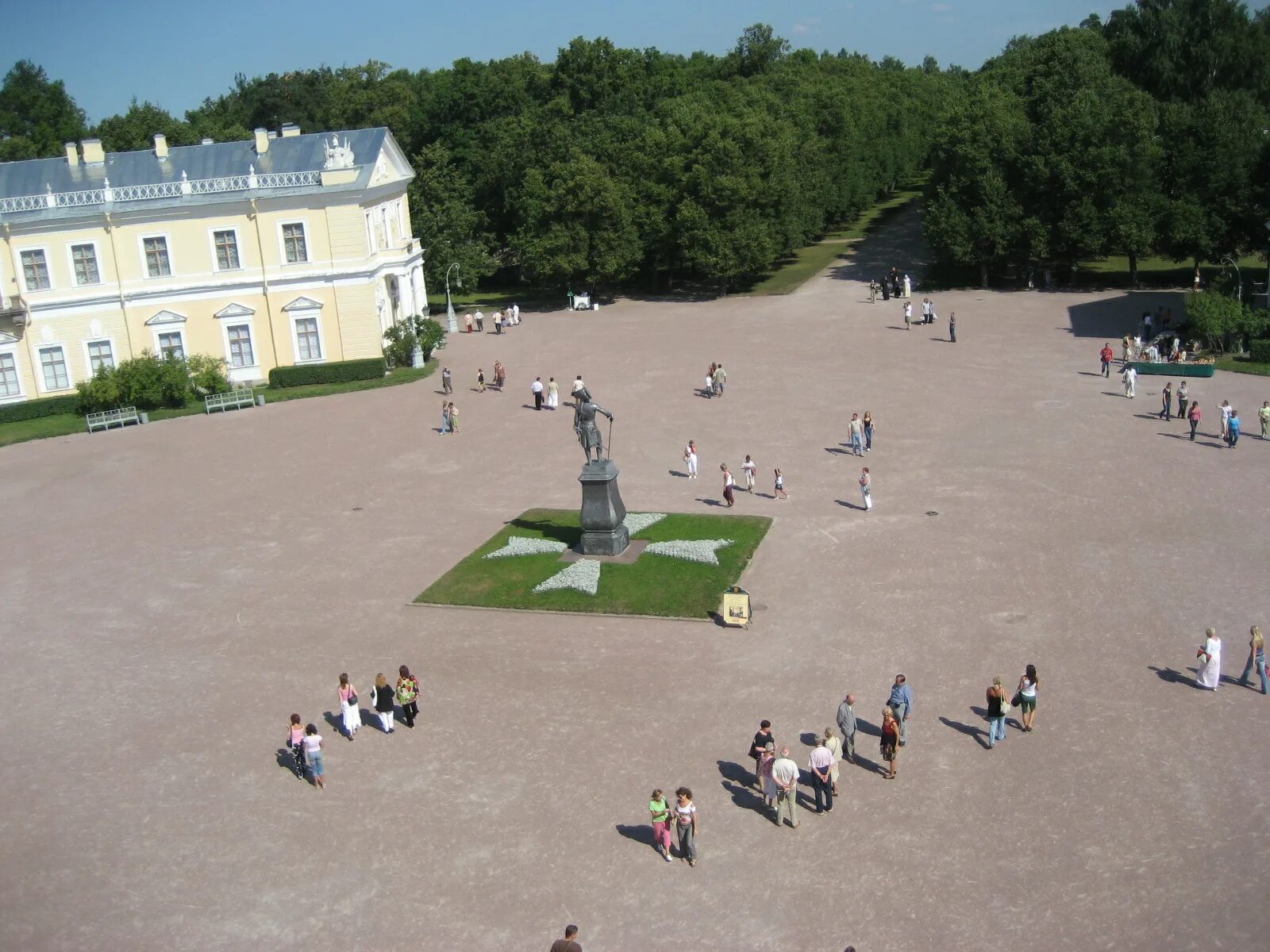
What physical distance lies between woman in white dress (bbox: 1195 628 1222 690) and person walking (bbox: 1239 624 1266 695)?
50 cm

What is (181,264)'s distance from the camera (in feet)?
163

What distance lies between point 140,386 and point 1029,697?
38333 millimetres

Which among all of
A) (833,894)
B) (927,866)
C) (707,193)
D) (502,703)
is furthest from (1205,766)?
(707,193)

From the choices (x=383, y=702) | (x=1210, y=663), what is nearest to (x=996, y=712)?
(x=1210, y=663)

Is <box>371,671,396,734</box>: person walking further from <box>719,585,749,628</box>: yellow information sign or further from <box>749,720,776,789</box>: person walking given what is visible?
<box>719,585,749,628</box>: yellow information sign

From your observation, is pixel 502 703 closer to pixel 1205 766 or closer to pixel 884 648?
pixel 884 648

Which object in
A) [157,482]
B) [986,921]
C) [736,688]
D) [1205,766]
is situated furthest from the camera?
[157,482]

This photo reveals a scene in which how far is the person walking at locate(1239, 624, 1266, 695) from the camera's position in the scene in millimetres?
20469

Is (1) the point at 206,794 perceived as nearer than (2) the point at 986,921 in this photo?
No

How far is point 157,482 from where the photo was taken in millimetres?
37312

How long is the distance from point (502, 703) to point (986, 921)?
9542 mm

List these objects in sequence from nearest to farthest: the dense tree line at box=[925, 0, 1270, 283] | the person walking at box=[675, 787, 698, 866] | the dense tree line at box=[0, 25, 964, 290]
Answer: the person walking at box=[675, 787, 698, 866] < the dense tree line at box=[925, 0, 1270, 283] < the dense tree line at box=[0, 25, 964, 290]

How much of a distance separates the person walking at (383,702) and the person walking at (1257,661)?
15.0 m

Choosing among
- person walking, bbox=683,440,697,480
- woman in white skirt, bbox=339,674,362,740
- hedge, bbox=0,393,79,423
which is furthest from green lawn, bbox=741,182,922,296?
woman in white skirt, bbox=339,674,362,740
